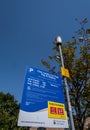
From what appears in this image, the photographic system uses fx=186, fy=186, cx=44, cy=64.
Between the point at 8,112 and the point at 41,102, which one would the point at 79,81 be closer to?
the point at 41,102

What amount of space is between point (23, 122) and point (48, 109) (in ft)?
3.54

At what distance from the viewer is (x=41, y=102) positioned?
17.6ft

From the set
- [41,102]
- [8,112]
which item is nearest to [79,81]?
[41,102]

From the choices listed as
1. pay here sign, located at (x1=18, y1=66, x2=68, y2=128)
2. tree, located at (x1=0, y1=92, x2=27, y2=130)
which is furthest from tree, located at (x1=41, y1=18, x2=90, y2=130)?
tree, located at (x1=0, y1=92, x2=27, y2=130)

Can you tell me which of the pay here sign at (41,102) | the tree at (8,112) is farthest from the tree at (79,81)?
the tree at (8,112)

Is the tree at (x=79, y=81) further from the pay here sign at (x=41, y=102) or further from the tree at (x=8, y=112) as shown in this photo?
the tree at (x=8, y=112)

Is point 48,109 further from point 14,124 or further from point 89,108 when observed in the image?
point 14,124

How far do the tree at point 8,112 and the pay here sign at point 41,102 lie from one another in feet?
93.7

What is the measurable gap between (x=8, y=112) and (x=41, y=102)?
33889mm

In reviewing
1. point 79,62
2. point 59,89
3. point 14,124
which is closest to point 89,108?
point 79,62

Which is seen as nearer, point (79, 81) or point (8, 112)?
point (79, 81)

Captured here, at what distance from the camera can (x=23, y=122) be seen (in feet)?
15.0

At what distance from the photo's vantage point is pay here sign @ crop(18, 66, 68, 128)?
4.86 m

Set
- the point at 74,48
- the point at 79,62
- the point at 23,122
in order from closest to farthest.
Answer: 1. the point at 23,122
2. the point at 79,62
3. the point at 74,48
